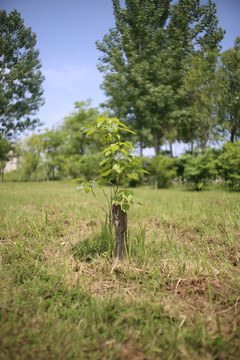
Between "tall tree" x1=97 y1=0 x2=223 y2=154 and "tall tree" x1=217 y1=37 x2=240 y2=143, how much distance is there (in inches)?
125

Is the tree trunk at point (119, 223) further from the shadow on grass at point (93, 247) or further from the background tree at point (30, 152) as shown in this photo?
the background tree at point (30, 152)

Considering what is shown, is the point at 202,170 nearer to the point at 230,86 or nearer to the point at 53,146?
the point at 230,86

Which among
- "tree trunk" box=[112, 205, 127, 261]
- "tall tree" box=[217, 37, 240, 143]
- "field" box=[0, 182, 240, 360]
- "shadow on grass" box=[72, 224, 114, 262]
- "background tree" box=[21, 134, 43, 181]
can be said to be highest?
"tall tree" box=[217, 37, 240, 143]

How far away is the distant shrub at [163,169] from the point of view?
43.7 feet

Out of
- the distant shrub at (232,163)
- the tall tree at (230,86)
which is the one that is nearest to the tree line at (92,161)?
the distant shrub at (232,163)

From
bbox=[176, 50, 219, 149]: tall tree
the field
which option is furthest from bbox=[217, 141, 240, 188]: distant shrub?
the field

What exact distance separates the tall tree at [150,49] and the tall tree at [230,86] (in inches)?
125

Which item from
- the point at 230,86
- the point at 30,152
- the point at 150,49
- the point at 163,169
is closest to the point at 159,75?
the point at 150,49

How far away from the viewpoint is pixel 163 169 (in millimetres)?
13367

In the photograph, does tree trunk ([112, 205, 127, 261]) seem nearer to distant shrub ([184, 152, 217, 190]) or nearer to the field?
the field

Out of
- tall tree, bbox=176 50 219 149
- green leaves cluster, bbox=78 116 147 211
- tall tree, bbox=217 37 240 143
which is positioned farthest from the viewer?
tall tree, bbox=176 50 219 149

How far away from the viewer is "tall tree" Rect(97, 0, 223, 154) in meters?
15.6

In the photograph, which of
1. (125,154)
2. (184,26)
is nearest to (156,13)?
(184,26)

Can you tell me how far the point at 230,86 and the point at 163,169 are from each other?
716 cm
